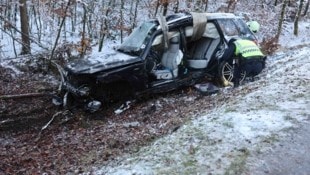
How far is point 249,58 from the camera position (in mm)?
10148

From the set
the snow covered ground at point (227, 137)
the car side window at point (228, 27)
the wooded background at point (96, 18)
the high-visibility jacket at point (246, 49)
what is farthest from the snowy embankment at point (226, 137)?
the wooded background at point (96, 18)

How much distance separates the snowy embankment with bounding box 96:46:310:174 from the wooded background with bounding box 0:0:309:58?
30.3ft

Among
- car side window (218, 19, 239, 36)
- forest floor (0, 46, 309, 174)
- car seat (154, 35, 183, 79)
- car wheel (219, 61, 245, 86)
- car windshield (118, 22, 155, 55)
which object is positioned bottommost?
forest floor (0, 46, 309, 174)

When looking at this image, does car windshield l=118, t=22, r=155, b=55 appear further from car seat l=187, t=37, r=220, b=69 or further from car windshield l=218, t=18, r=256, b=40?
car windshield l=218, t=18, r=256, b=40

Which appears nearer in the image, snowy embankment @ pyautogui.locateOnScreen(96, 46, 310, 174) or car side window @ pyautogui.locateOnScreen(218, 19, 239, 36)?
snowy embankment @ pyautogui.locateOnScreen(96, 46, 310, 174)

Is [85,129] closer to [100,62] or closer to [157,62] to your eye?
[100,62]

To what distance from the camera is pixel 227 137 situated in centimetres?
571

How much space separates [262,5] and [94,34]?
13716mm

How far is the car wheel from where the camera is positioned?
10.1 m

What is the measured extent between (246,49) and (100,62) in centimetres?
386

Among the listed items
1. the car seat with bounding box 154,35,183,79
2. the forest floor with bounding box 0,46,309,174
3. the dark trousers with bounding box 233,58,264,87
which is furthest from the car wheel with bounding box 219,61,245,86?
the car seat with bounding box 154,35,183,79

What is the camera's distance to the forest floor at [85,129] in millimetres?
6301

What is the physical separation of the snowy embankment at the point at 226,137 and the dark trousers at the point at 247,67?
2.29m

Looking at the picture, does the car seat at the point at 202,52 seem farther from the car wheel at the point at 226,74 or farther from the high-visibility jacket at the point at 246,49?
the high-visibility jacket at the point at 246,49
